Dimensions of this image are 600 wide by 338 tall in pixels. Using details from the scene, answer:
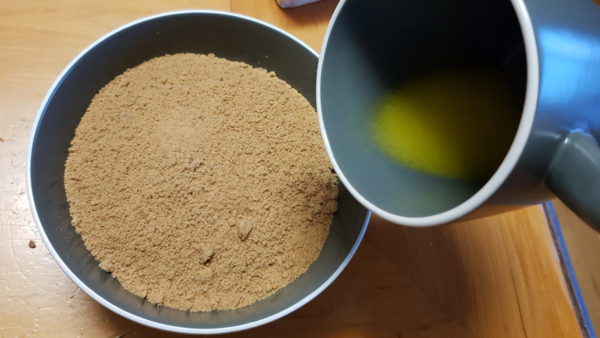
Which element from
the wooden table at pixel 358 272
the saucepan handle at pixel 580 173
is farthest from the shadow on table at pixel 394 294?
the saucepan handle at pixel 580 173

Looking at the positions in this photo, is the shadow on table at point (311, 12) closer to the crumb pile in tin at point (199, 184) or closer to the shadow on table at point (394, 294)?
the crumb pile in tin at point (199, 184)

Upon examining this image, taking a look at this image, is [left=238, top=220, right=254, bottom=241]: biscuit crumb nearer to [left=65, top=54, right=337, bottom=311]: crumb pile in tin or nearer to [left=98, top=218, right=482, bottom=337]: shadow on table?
[left=65, top=54, right=337, bottom=311]: crumb pile in tin

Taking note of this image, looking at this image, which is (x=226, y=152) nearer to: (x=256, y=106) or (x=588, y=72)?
(x=256, y=106)

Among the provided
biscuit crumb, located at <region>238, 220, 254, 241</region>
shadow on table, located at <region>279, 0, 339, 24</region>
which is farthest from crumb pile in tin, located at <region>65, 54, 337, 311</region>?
shadow on table, located at <region>279, 0, 339, 24</region>

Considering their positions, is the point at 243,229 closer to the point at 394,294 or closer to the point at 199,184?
the point at 199,184

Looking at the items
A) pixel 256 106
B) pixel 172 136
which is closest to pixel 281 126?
pixel 256 106

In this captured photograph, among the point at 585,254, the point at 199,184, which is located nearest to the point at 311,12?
the point at 199,184
